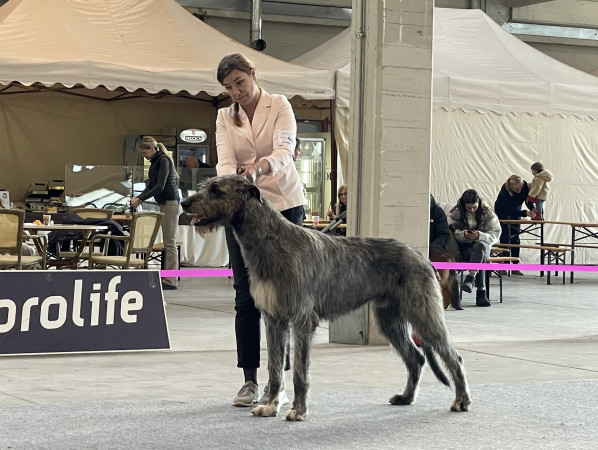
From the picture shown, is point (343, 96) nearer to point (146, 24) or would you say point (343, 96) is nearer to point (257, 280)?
point (146, 24)

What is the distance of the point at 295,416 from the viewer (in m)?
4.89

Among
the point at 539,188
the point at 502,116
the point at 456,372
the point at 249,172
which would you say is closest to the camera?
the point at 249,172

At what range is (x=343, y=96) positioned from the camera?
47.5 ft

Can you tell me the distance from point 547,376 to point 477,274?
4.93 m

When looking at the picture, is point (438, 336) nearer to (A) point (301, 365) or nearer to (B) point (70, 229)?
(A) point (301, 365)

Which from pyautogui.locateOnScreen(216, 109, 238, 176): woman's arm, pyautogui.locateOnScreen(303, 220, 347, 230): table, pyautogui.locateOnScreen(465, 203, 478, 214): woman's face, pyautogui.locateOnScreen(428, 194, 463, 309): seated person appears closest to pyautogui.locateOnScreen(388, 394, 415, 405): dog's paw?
pyautogui.locateOnScreen(216, 109, 238, 176): woman's arm

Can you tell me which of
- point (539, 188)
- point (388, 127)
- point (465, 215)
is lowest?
point (465, 215)

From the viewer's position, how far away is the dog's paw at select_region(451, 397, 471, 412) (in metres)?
5.25

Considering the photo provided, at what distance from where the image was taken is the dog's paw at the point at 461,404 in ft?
17.2

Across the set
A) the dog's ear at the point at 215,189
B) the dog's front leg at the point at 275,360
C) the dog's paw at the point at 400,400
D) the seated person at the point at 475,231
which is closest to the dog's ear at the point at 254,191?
the dog's ear at the point at 215,189

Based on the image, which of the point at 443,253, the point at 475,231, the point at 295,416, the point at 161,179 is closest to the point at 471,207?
the point at 475,231

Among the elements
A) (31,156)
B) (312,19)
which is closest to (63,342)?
(31,156)

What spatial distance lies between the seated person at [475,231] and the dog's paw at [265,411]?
6.63 metres

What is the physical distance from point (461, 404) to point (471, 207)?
6491 mm
